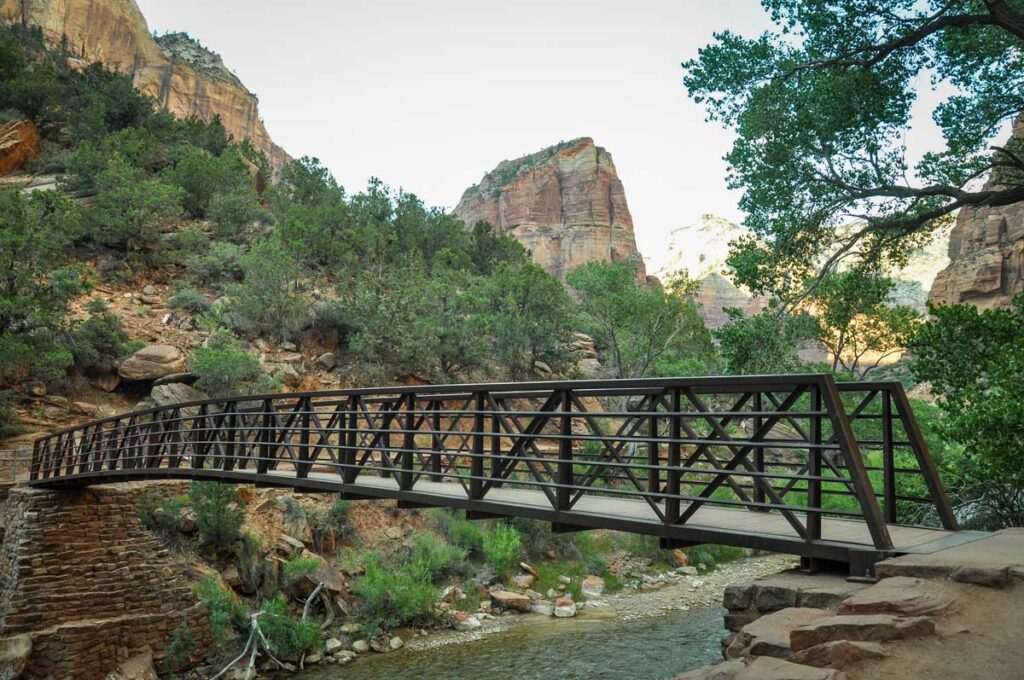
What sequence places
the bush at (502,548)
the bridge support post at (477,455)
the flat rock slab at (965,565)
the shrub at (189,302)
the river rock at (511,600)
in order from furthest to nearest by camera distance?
the shrub at (189,302), the bush at (502,548), the river rock at (511,600), the bridge support post at (477,455), the flat rock slab at (965,565)

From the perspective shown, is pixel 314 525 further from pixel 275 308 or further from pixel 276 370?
pixel 275 308

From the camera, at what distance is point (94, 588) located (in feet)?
40.9

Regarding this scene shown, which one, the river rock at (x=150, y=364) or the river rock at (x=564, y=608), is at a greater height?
the river rock at (x=150, y=364)

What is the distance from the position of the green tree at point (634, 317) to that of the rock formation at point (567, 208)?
4547 centimetres

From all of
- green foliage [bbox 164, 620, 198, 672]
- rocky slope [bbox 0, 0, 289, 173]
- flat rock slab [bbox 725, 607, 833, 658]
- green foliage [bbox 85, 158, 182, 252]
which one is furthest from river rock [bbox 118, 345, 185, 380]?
rocky slope [bbox 0, 0, 289, 173]

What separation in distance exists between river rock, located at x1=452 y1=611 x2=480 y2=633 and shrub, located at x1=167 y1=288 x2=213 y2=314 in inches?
632

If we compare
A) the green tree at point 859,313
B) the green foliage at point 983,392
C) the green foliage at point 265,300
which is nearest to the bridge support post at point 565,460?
the green foliage at point 983,392

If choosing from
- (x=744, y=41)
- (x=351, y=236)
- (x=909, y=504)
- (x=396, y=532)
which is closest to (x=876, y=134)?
(x=744, y=41)

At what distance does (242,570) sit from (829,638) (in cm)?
1380

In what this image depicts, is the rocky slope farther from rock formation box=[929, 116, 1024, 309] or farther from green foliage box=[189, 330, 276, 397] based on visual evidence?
rock formation box=[929, 116, 1024, 309]

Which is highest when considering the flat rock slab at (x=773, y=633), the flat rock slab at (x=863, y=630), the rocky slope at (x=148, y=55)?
the rocky slope at (x=148, y=55)

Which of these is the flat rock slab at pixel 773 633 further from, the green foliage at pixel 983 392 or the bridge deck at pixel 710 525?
the green foliage at pixel 983 392

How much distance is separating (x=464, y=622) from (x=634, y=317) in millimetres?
17875

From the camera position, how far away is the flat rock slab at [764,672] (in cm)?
292
